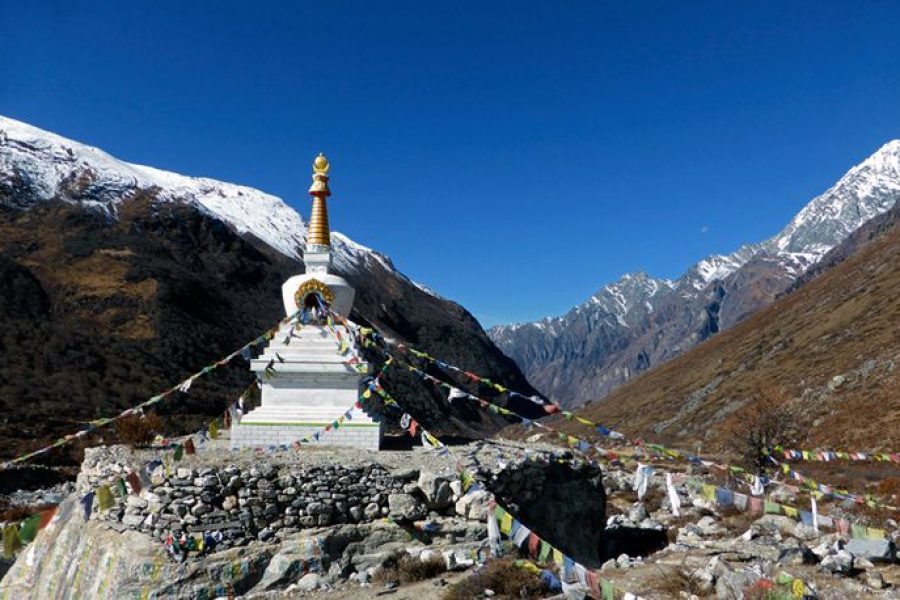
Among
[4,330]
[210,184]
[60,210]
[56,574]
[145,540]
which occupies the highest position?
[210,184]

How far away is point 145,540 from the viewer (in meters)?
10.4

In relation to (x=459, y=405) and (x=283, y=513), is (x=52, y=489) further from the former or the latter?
(x=459, y=405)

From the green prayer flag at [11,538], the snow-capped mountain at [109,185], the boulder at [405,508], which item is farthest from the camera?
the snow-capped mountain at [109,185]

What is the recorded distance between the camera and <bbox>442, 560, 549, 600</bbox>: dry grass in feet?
28.7

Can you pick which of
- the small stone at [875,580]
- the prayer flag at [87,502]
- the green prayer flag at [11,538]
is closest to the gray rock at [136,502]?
the prayer flag at [87,502]

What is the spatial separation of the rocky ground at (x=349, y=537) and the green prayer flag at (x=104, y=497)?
13.1 inches

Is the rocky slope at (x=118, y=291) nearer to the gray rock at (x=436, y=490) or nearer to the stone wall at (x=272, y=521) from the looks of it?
the stone wall at (x=272, y=521)

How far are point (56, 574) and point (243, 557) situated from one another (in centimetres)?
496

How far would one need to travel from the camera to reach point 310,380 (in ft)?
52.0

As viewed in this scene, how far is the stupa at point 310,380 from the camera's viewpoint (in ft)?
48.0

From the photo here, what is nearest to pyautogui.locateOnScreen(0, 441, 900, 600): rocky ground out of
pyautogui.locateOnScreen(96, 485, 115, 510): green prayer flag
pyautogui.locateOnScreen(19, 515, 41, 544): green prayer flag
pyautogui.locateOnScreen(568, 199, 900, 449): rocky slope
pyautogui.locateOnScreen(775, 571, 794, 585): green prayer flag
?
pyautogui.locateOnScreen(775, 571, 794, 585): green prayer flag

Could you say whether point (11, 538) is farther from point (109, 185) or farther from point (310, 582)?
point (109, 185)

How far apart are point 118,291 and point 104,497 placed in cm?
7712

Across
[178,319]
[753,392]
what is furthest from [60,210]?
[753,392]
